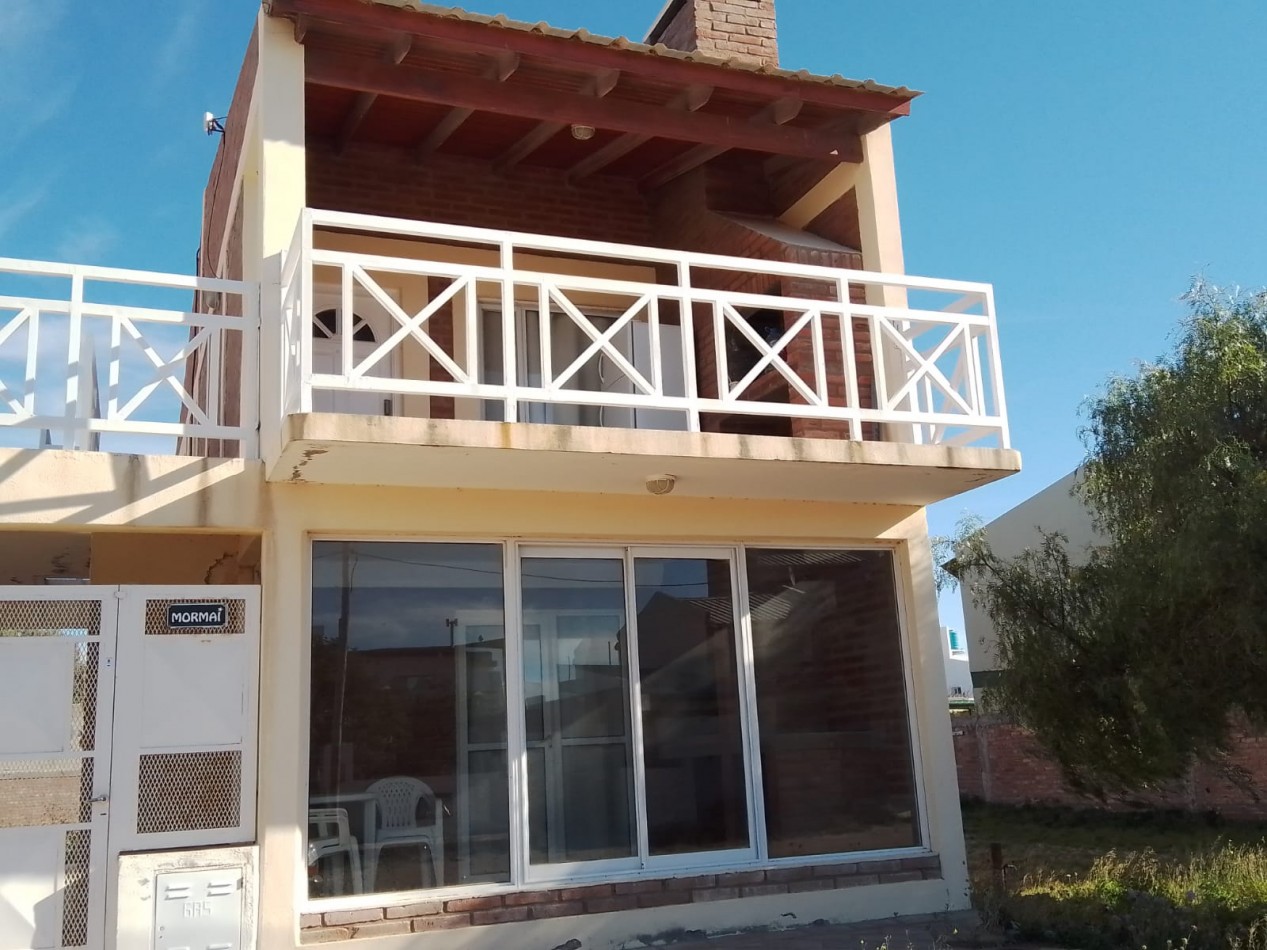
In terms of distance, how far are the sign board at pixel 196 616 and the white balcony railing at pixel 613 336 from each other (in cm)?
143

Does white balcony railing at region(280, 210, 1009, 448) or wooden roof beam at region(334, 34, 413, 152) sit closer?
white balcony railing at region(280, 210, 1009, 448)

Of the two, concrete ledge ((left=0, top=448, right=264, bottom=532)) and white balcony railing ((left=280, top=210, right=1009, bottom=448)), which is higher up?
white balcony railing ((left=280, top=210, right=1009, bottom=448))

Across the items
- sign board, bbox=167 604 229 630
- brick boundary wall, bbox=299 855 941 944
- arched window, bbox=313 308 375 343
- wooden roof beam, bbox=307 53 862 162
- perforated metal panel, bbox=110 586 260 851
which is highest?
wooden roof beam, bbox=307 53 862 162

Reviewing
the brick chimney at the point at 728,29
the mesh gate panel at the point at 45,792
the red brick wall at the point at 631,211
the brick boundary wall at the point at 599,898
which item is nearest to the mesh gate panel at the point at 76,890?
the mesh gate panel at the point at 45,792

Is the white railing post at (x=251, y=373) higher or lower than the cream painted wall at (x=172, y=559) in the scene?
higher

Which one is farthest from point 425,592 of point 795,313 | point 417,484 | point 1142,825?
point 1142,825

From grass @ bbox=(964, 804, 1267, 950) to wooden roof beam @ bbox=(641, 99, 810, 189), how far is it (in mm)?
5801

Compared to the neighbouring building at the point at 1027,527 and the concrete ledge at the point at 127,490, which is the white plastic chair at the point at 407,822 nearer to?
the concrete ledge at the point at 127,490

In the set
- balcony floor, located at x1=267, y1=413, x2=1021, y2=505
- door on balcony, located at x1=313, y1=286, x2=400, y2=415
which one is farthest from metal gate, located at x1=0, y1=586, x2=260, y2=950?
door on balcony, located at x1=313, y1=286, x2=400, y2=415

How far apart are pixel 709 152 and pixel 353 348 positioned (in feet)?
11.1

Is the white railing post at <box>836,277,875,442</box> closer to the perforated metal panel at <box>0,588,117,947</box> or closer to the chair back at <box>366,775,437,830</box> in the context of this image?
the chair back at <box>366,775,437,830</box>

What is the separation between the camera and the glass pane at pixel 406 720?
23.4 ft

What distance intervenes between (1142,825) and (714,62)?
11.2m

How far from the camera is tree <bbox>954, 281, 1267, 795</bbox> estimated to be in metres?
7.74
